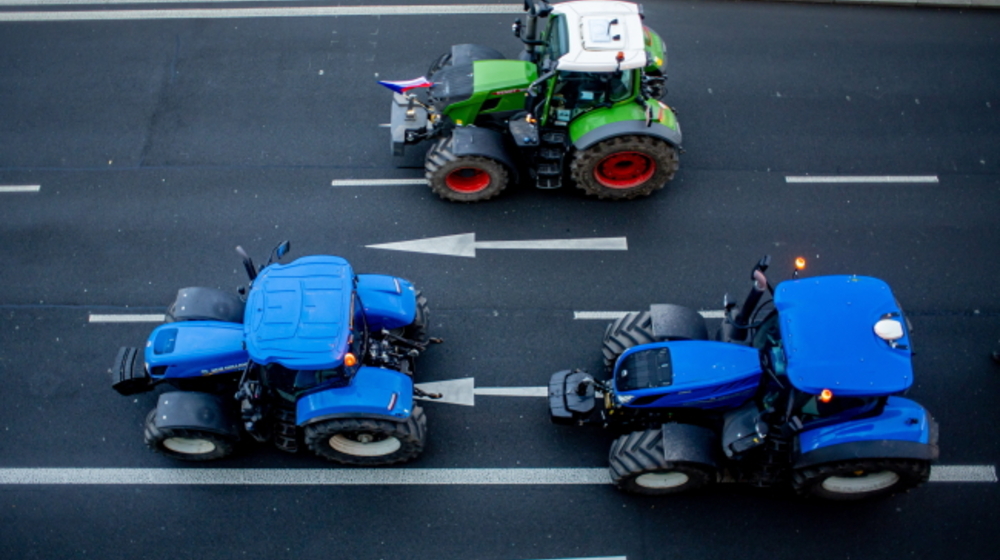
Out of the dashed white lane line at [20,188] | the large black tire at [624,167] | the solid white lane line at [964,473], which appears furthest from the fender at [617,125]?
the dashed white lane line at [20,188]

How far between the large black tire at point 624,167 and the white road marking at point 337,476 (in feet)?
13.7

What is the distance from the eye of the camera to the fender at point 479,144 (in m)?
10.2

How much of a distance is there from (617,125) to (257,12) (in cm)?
775

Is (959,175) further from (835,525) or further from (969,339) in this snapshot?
(835,525)

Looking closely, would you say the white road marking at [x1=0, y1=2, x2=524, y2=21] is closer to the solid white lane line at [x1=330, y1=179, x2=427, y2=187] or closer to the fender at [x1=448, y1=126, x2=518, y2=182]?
the solid white lane line at [x1=330, y1=179, x2=427, y2=187]

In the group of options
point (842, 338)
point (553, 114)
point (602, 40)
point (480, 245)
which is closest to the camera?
point (842, 338)

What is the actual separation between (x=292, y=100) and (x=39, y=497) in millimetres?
6950

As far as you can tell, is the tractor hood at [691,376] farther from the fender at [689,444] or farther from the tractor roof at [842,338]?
the tractor roof at [842,338]

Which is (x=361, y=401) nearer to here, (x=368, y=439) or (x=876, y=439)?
(x=368, y=439)

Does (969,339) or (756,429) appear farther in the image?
(969,339)

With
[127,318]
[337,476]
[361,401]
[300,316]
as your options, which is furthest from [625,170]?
[127,318]

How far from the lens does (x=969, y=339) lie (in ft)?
31.7

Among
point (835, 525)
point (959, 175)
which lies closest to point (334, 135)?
point (835, 525)

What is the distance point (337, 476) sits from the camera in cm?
869
